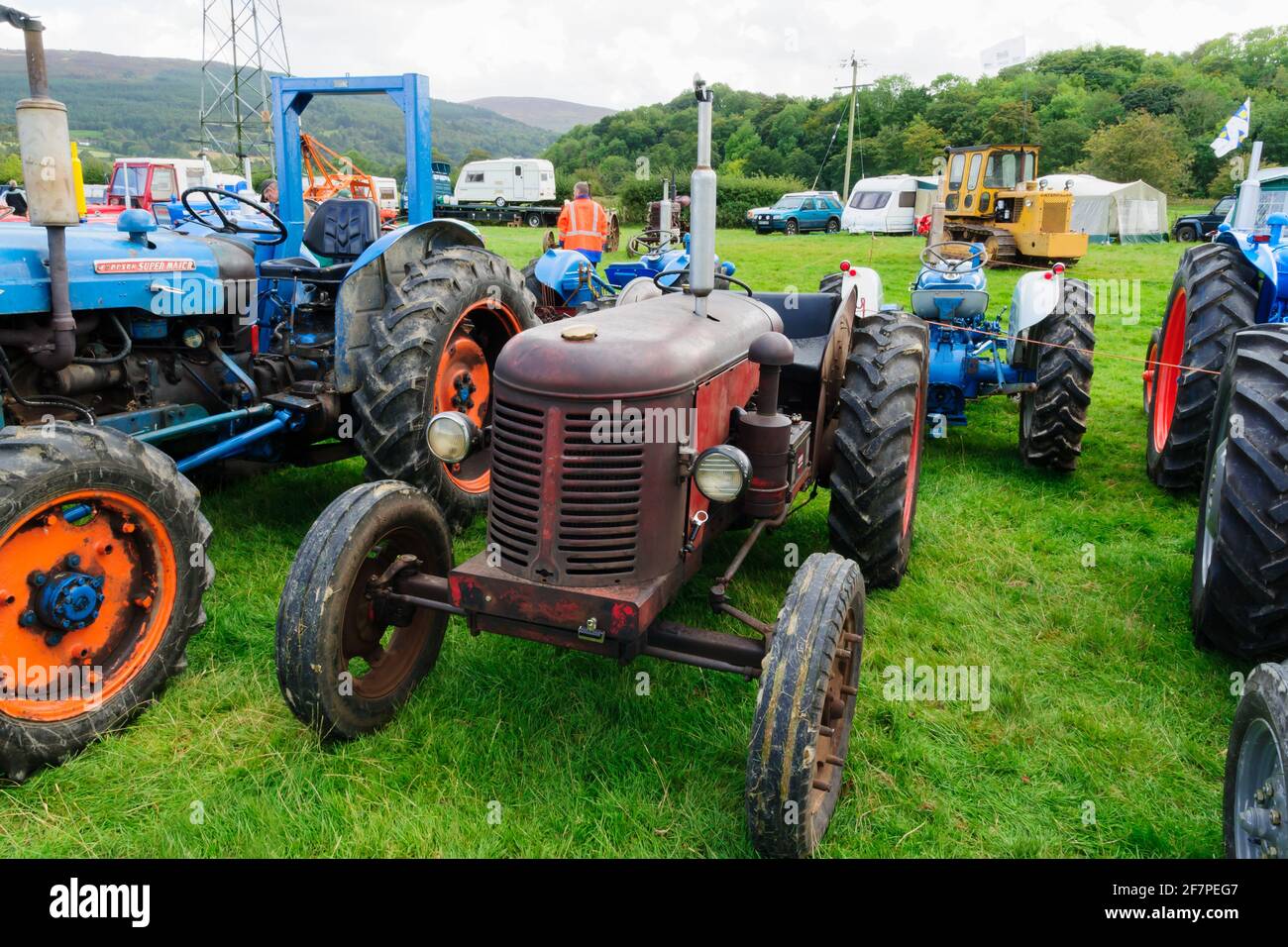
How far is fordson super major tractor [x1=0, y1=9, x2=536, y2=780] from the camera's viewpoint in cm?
291

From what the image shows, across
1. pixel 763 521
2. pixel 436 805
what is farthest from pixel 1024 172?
pixel 436 805

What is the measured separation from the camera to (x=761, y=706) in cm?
238

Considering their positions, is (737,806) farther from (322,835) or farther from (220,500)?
(220,500)

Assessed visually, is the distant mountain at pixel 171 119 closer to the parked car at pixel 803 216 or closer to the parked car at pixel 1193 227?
the parked car at pixel 803 216

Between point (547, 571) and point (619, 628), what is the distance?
0.89 feet

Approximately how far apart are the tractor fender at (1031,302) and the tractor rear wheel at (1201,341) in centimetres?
74

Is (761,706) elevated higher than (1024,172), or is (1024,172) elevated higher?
(1024,172)

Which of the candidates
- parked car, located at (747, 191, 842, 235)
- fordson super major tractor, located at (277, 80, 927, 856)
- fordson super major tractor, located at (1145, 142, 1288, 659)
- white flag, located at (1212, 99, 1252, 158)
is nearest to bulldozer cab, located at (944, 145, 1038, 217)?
white flag, located at (1212, 99, 1252, 158)

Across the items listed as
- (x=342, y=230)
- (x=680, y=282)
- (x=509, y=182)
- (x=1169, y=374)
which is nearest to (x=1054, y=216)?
(x=1169, y=374)

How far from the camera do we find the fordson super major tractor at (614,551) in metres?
2.50

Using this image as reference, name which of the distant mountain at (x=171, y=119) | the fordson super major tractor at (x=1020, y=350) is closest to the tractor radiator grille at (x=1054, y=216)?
the fordson super major tractor at (x=1020, y=350)

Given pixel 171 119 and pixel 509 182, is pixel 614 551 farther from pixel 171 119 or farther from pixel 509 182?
pixel 171 119

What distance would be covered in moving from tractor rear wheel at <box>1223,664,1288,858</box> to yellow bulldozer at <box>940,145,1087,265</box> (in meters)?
15.7

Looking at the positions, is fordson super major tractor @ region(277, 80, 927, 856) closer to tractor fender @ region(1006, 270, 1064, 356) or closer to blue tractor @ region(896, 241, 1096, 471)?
blue tractor @ region(896, 241, 1096, 471)
